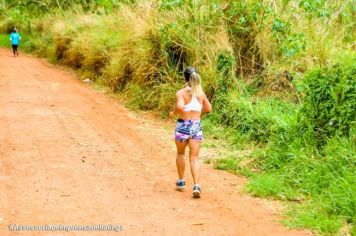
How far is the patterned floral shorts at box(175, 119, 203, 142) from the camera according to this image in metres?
7.01

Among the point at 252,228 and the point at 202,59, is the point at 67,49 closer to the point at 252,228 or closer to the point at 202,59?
the point at 202,59

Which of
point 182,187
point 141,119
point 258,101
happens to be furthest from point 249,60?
point 182,187

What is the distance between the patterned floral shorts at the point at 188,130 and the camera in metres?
7.01

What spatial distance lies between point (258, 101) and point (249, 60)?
185 centimetres

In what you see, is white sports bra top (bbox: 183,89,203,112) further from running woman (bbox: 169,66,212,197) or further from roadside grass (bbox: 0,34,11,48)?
roadside grass (bbox: 0,34,11,48)

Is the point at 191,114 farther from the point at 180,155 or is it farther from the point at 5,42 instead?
the point at 5,42

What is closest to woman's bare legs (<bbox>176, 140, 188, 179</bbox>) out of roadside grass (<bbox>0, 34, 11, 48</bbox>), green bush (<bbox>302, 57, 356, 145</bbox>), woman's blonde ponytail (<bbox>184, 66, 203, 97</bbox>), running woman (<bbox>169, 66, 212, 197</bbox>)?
running woman (<bbox>169, 66, 212, 197</bbox>)

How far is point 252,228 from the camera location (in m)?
6.01

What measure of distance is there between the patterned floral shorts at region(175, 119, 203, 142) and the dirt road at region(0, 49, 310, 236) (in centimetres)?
75

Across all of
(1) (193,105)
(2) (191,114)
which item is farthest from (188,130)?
(1) (193,105)

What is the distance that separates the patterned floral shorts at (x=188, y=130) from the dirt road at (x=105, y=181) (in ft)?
2.47

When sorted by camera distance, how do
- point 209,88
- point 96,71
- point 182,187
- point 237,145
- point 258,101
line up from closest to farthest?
point 182,187
point 237,145
point 258,101
point 209,88
point 96,71

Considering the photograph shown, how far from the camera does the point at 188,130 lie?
7027 millimetres

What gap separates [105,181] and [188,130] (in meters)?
1.45
